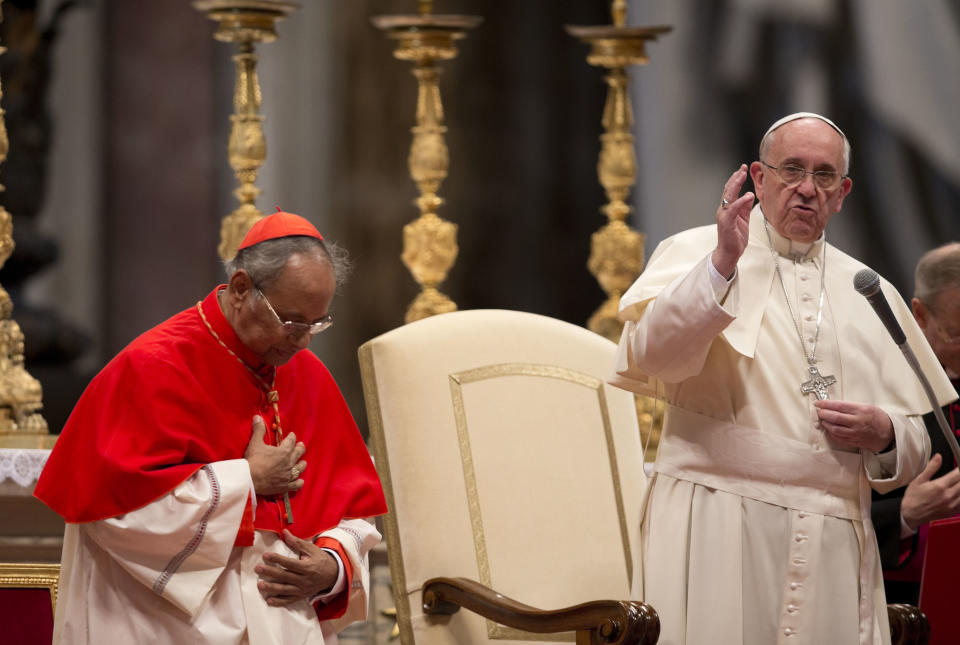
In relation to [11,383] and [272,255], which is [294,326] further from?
[11,383]

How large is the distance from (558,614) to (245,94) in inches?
104

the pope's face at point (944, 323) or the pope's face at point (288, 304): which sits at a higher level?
the pope's face at point (288, 304)

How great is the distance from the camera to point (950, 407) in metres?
4.34

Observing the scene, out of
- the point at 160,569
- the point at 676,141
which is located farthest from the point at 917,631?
the point at 676,141

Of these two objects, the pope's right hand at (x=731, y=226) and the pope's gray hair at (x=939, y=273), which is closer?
the pope's right hand at (x=731, y=226)

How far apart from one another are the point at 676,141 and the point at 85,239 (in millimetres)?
2819

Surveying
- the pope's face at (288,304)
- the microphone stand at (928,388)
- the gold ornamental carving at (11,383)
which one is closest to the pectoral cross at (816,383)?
the microphone stand at (928,388)

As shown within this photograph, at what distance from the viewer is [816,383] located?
3.53 meters

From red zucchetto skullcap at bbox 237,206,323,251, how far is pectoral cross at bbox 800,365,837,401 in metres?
1.22

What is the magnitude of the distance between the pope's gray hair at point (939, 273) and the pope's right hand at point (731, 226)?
3.68 ft

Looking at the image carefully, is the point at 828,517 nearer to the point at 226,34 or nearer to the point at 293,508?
the point at 293,508

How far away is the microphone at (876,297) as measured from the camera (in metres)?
3.06

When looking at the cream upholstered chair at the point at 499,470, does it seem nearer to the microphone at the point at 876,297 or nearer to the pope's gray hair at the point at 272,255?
the pope's gray hair at the point at 272,255

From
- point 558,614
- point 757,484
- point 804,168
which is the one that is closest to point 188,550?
point 558,614
